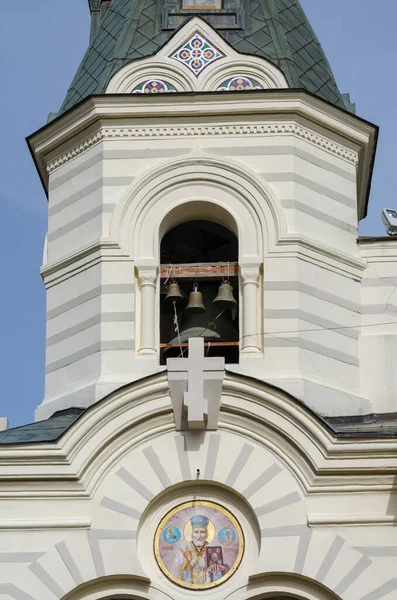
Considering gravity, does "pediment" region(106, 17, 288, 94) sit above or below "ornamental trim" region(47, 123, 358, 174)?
above

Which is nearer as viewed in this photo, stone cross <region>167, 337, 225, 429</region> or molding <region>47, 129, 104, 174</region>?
stone cross <region>167, 337, 225, 429</region>

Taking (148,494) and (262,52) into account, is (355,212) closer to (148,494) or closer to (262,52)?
(262,52)

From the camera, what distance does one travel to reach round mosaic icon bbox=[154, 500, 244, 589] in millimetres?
20672

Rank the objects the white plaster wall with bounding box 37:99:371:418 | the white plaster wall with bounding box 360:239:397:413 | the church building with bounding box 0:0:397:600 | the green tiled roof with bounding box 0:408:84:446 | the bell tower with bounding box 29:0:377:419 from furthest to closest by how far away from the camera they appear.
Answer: the white plaster wall with bounding box 360:239:397:413 < the bell tower with bounding box 29:0:377:419 < the white plaster wall with bounding box 37:99:371:418 < the green tiled roof with bounding box 0:408:84:446 < the church building with bounding box 0:0:397:600

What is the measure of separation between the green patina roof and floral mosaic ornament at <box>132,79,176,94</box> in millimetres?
397

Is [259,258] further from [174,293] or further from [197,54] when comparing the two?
A: [197,54]

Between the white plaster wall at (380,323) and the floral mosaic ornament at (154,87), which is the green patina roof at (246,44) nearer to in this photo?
the floral mosaic ornament at (154,87)

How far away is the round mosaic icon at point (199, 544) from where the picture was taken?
67.8 ft

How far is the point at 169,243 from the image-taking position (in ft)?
81.5

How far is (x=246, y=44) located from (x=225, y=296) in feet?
11.6

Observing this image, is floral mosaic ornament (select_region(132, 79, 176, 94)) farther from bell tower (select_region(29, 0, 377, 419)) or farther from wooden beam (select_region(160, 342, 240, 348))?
wooden beam (select_region(160, 342, 240, 348))

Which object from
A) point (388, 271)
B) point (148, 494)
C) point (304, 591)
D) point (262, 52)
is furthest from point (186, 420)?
point (262, 52)

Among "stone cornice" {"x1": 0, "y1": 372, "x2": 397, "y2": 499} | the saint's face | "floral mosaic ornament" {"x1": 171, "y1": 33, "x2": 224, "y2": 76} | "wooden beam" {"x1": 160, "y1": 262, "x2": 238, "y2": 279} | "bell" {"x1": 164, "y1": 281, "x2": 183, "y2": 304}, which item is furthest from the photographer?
"floral mosaic ornament" {"x1": 171, "y1": 33, "x2": 224, "y2": 76}

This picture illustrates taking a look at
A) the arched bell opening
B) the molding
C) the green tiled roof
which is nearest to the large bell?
the arched bell opening
